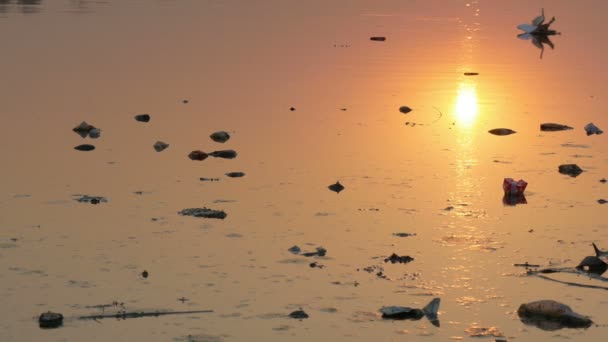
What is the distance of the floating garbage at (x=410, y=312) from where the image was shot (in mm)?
9336

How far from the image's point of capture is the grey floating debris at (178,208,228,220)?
12273 mm

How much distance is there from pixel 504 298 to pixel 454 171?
4.94 m

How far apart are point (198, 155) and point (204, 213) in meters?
2.84

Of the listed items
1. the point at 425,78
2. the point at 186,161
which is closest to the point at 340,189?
the point at 186,161

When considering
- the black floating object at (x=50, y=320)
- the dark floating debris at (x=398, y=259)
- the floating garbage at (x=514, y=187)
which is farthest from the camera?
the floating garbage at (x=514, y=187)

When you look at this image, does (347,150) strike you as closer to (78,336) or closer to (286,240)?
(286,240)

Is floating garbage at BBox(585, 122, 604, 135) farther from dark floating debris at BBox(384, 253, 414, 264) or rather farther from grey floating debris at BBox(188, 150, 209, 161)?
dark floating debris at BBox(384, 253, 414, 264)

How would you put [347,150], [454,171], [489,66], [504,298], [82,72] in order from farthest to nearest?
[489,66], [82,72], [347,150], [454,171], [504,298]

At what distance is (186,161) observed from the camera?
1489 cm

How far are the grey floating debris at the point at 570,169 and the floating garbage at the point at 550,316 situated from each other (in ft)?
18.0

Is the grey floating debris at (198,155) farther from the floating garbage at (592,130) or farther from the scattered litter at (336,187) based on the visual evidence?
the floating garbage at (592,130)

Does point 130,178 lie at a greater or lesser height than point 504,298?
greater

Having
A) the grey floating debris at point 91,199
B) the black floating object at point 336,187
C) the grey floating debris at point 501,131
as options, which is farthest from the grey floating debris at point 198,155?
the grey floating debris at point 501,131

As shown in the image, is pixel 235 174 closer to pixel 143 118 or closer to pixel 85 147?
pixel 85 147
